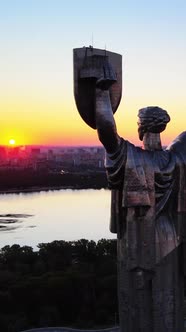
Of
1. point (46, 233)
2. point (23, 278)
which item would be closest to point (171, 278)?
point (23, 278)

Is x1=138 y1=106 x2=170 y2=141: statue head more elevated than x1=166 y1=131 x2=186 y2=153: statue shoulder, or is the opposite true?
x1=138 y1=106 x2=170 y2=141: statue head

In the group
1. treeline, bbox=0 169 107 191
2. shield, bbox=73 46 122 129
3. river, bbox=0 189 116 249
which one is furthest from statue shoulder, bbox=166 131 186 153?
treeline, bbox=0 169 107 191

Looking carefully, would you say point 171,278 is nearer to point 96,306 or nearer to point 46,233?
point 96,306

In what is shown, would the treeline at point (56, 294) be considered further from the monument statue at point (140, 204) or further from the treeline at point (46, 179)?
the treeline at point (46, 179)

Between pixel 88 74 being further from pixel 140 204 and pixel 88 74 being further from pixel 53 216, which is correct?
pixel 53 216

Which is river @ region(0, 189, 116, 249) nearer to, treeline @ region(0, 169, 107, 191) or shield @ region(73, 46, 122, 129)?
treeline @ region(0, 169, 107, 191)

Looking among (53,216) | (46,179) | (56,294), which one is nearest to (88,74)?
(56,294)
